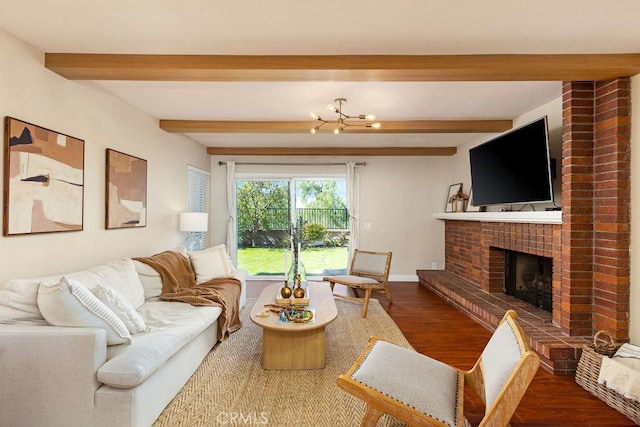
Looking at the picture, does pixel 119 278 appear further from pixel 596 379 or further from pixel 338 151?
pixel 338 151

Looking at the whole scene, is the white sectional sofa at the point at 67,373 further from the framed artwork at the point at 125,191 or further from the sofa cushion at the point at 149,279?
the framed artwork at the point at 125,191

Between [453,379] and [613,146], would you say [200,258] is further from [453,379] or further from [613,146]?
[613,146]

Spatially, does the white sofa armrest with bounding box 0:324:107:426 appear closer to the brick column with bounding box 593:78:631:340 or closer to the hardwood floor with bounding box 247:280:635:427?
the hardwood floor with bounding box 247:280:635:427

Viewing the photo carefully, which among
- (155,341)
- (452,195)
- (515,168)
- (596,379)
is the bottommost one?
(596,379)

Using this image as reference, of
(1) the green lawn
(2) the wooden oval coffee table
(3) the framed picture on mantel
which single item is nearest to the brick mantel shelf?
(3) the framed picture on mantel

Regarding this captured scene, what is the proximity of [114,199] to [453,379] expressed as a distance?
3.32 meters

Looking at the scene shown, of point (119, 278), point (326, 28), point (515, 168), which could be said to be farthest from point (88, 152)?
point (515, 168)

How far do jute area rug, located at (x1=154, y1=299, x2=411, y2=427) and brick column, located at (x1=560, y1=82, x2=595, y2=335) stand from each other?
1465mm

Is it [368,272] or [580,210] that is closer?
[580,210]

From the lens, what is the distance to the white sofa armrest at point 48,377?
1887mm

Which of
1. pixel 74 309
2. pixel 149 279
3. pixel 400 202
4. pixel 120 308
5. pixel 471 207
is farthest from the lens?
pixel 400 202

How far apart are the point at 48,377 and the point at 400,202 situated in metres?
5.55

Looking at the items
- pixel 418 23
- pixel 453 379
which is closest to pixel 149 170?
pixel 418 23

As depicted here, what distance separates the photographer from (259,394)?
2461mm
